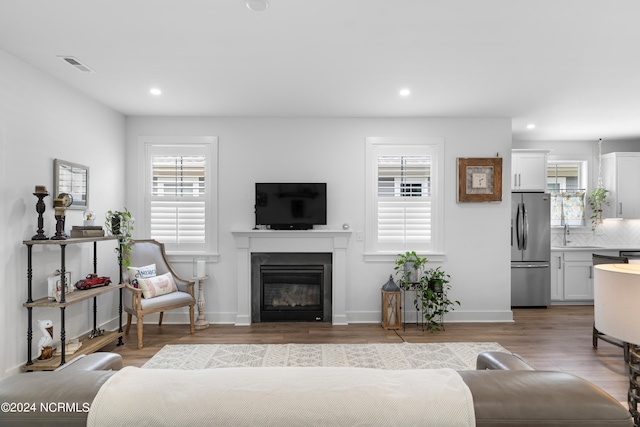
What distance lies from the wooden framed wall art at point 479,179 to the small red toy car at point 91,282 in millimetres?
4262

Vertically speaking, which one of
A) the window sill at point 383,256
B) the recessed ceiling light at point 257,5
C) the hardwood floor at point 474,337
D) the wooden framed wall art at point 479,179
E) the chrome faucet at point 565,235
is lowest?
the hardwood floor at point 474,337

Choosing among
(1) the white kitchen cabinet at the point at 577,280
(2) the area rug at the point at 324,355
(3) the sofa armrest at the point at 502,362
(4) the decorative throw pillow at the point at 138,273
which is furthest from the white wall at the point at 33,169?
(1) the white kitchen cabinet at the point at 577,280

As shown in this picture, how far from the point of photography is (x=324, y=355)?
3.65 meters

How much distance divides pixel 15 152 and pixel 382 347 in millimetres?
3804

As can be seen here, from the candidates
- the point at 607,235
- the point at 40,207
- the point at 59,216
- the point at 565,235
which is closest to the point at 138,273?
the point at 59,216

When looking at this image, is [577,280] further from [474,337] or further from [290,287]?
[290,287]

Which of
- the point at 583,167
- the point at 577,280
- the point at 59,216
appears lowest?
the point at 577,280

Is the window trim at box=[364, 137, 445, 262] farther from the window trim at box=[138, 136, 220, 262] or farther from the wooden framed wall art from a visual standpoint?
the window trim at box=[138, 136, 220, 262]

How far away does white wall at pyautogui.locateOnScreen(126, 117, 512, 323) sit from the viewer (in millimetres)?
4848

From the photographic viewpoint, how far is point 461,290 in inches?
192

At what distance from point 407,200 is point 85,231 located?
12.1 ft

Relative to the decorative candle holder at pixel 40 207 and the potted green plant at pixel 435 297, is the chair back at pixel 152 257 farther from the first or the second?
the potted green plant at pixel 435 297

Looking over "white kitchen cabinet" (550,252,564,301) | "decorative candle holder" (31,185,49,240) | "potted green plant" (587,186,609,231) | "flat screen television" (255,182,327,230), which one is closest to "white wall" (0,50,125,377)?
"decorative candle holder" (31,185,49,240)

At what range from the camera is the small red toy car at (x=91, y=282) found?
11.9 feet
